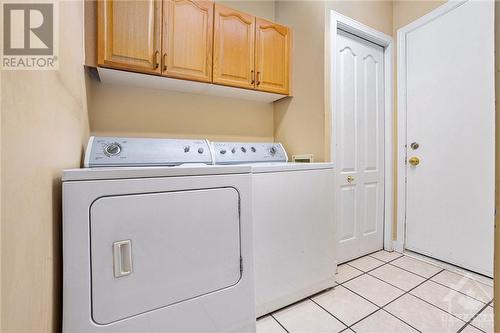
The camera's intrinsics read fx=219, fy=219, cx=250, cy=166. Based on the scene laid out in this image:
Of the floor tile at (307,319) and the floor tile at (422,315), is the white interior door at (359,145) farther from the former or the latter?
the floor tile at (307,319)

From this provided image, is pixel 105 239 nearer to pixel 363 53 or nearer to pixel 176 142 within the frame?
pixel 176 142

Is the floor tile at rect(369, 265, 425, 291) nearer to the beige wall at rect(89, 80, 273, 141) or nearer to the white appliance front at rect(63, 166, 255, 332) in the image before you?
the white appliance front at rect(63, 166, 255, 332)

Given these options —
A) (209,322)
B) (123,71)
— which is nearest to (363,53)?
(123,71)

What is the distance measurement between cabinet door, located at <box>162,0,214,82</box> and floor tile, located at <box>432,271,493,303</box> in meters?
2.38

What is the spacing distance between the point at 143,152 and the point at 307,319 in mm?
1504

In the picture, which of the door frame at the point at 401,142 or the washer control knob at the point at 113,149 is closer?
the washer control knob at the point at 113,149

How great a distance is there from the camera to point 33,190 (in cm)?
59

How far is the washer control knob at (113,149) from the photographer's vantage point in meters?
1.39

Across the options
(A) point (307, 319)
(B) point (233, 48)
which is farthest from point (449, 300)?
(B) point (233, 48)

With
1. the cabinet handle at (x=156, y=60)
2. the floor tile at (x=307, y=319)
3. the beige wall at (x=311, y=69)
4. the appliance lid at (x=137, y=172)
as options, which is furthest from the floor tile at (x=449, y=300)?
the cabinet handle at (x=156, y=60)

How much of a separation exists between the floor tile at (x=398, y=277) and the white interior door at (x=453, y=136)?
449mm

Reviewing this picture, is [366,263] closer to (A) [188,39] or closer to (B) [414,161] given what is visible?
(B) [414,161]

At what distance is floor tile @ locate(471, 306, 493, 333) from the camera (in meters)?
1.21

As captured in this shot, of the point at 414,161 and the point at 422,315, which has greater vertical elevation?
the point at 414,161
